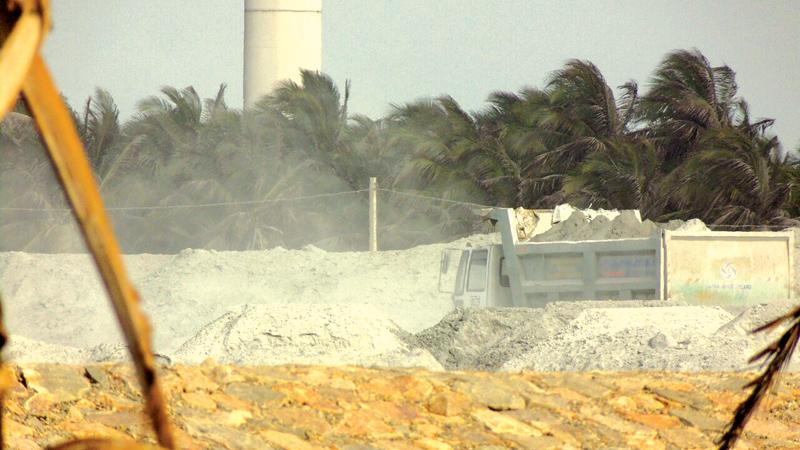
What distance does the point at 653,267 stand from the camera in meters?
15.1

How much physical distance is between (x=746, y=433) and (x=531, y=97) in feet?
89.5

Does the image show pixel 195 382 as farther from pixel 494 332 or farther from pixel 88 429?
pixel 494 332

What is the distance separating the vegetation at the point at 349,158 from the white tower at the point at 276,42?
2.00 metres

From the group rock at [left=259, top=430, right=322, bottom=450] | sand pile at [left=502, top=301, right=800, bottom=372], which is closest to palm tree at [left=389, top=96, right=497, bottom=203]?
sand pile at [left=502, top=301, right=800, bottom=372]

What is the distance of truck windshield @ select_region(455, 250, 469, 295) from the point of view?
55.9ft

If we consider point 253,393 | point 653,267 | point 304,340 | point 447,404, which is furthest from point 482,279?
point 253,393

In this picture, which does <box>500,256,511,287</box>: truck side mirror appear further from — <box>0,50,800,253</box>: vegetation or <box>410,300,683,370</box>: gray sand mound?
<box>0,50,800,253</box>: vegetation

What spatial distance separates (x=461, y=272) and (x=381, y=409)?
9176 millimetres

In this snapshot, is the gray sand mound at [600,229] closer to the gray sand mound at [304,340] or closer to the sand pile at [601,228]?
the sand pile at [601,228]

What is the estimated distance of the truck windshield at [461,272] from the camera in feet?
55.9

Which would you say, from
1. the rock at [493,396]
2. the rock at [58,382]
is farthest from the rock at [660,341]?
the rock at [58,382]

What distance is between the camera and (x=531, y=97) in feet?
117

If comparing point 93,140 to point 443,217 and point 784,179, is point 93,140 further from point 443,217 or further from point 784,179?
point 784,179

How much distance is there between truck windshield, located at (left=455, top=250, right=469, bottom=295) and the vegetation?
15585mm
